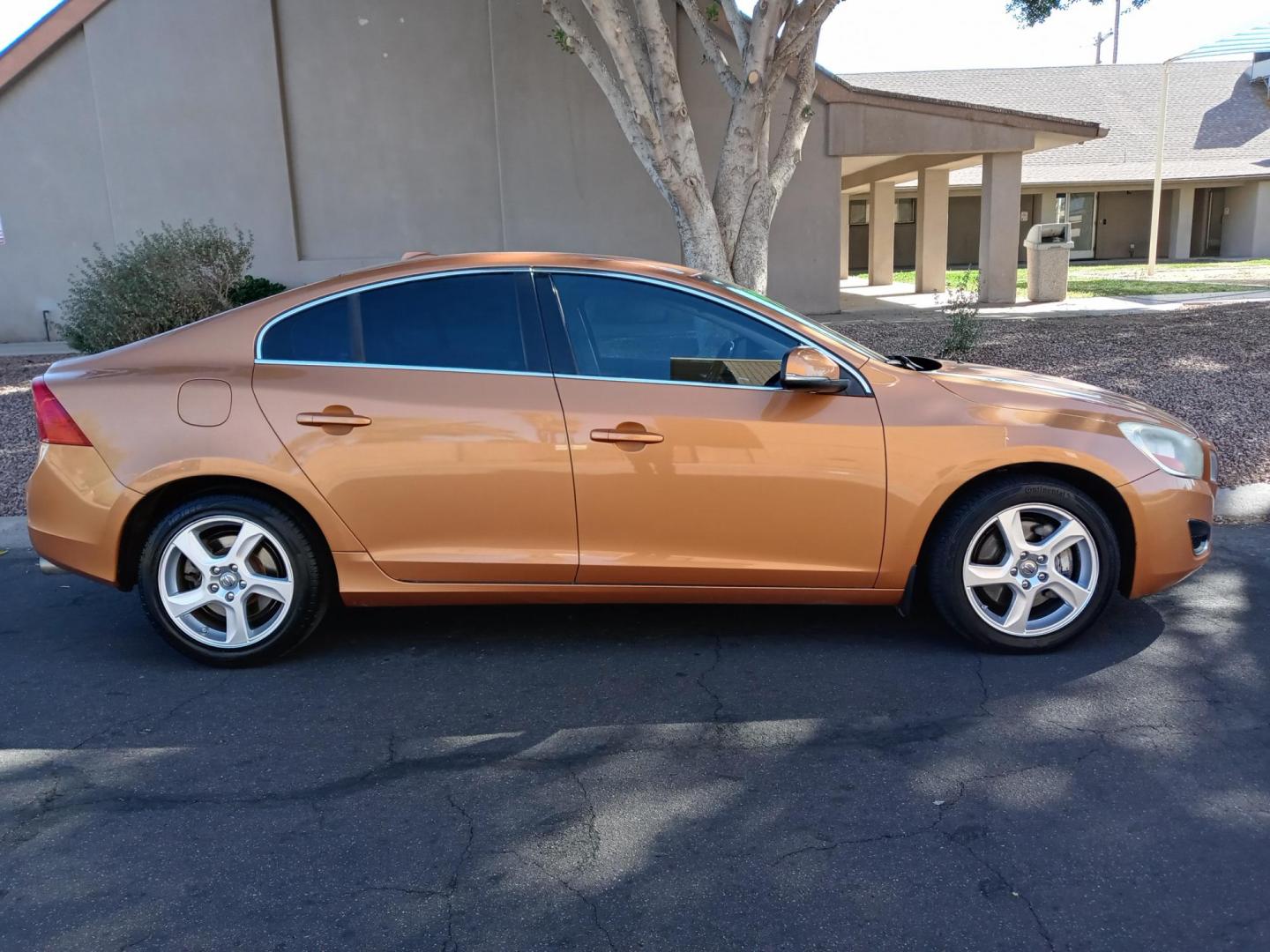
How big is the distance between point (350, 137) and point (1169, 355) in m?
11.9

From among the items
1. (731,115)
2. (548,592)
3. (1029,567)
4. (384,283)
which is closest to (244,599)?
(548,592)

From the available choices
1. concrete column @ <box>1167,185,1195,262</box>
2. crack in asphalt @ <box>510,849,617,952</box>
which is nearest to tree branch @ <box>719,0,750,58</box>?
crack in asphalt @ <box>510,849,617,952</box>

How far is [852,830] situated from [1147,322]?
1236 centimetres

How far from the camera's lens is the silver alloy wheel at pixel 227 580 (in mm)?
4266

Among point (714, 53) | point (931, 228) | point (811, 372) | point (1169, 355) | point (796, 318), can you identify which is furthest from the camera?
point (931, 228)

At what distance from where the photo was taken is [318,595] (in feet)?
14.3

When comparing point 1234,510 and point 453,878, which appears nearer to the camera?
point 453,878

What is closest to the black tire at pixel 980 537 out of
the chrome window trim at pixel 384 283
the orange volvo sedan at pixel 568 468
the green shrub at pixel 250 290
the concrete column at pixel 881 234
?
the orange volvo sedan at pixel 568 468

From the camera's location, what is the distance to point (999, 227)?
16969mm

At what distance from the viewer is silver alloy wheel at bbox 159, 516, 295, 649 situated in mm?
4266

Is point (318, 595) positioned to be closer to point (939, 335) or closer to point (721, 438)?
point (721, 438)

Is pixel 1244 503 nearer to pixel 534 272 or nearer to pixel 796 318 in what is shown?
pixel 796 318

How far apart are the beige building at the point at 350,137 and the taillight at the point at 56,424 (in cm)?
1219

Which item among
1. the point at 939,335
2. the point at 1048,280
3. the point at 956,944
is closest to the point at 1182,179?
the point at 1048,280
